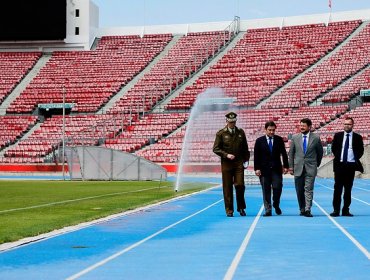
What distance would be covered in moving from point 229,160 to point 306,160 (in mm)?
1400

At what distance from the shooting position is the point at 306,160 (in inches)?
567

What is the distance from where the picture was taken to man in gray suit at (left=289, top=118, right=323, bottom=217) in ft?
46.9

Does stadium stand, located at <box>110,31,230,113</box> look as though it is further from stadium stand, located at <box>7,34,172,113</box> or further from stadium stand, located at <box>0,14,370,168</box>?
stadium stand, located at <box>7,34,172,113</box>

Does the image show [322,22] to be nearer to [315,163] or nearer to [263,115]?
[263,115]

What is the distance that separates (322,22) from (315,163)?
52463 millimetres

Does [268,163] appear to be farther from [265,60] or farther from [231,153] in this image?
[265,60]

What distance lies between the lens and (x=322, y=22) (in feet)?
214

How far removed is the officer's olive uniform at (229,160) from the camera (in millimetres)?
14484

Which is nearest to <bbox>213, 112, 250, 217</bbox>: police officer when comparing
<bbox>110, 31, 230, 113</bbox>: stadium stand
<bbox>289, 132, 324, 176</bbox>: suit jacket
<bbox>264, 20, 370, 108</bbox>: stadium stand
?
<bbox>289, 132, 324, 176</bbox>: suit jacket

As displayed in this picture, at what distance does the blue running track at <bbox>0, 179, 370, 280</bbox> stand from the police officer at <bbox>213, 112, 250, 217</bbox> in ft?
2.14

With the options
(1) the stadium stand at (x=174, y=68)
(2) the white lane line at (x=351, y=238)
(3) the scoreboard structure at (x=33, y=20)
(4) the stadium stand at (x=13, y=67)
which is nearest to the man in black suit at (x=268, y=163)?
(2) the white lane line at (x=351, y=238)

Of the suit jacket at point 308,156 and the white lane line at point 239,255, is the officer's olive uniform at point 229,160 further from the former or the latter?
the white lane line at point 239,255

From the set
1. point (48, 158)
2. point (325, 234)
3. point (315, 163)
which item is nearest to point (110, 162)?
point (48, 158)

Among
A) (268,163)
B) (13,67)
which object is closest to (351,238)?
(268,163)
